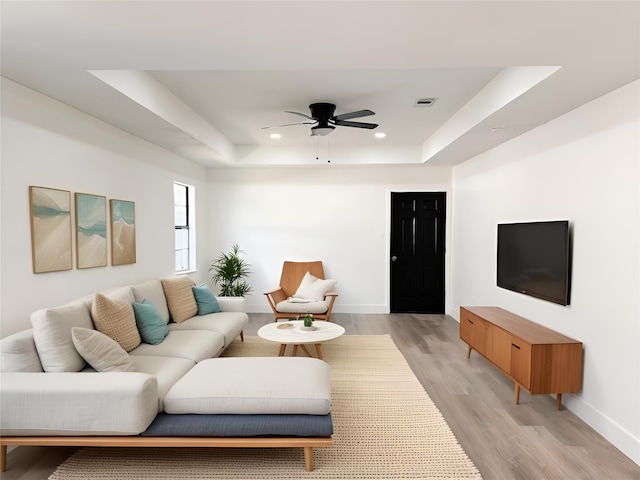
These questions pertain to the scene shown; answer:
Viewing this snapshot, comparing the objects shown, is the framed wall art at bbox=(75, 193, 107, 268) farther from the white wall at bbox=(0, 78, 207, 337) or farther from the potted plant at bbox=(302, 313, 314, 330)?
the potted plant at bbox=(302, 313, 314, 330)

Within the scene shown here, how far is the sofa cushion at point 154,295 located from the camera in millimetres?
3699

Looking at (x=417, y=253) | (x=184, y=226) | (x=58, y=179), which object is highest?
(x=58, y=179)

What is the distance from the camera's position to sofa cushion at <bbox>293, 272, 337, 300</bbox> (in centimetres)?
570

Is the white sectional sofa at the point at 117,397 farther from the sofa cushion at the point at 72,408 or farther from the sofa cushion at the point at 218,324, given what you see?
the sofa cushion at the point at 218,324

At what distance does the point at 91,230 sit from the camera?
3.44 metres

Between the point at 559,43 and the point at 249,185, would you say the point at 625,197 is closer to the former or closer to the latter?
the point at 559,43

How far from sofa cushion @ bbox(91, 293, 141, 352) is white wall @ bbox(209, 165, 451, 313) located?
345 cm

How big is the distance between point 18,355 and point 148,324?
42.4 inches

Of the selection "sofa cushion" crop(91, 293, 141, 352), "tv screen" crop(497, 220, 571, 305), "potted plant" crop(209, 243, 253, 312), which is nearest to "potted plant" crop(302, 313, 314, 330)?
"sofa cushion" crop(91, 293, 141, 352)

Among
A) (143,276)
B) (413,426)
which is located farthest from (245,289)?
(413,426)

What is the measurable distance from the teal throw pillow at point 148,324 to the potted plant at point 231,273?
2.73 meters

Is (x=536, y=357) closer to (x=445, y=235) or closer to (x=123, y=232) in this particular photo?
(x=445, y=235)

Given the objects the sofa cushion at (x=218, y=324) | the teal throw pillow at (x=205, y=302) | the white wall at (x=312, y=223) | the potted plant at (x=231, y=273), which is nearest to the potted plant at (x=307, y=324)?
the sofa cushion at (x=218, y=324)

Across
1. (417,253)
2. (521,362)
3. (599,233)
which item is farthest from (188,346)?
(417,253)
